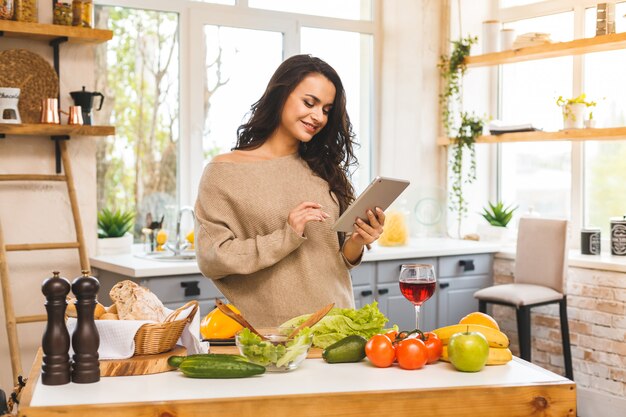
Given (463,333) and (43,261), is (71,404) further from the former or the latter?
(43,261)

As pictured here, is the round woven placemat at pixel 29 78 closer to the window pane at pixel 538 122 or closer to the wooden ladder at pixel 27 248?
the wooden ladder at pixel 27 248

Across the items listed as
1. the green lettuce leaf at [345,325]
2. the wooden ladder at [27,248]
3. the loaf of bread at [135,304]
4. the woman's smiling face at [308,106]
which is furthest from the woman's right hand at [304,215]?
the wooden ladder at [27,248]

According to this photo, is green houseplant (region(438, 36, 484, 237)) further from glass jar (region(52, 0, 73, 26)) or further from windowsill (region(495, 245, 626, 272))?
glass jar (region(52, 0, 73, 26))

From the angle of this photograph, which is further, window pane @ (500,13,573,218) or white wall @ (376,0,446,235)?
white wall @ (376,0,446,235)

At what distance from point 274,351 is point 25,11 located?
260 cm

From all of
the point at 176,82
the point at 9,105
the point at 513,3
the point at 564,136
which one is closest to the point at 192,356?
the point at 9,105

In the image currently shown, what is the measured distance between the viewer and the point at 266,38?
16.8ft

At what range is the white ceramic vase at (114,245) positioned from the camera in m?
4.27

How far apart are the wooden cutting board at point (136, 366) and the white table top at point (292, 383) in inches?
0.7

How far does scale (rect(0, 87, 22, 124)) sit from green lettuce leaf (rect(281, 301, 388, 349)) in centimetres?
216

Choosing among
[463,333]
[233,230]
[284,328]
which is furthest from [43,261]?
[463,333]

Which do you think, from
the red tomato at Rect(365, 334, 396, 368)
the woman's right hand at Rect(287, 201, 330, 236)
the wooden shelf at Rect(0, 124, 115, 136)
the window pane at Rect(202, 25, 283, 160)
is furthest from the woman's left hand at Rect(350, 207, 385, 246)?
the window pane at Rect(202, 25, 283, 160)

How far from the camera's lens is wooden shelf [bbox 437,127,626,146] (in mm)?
4558

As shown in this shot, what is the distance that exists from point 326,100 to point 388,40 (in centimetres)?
308
